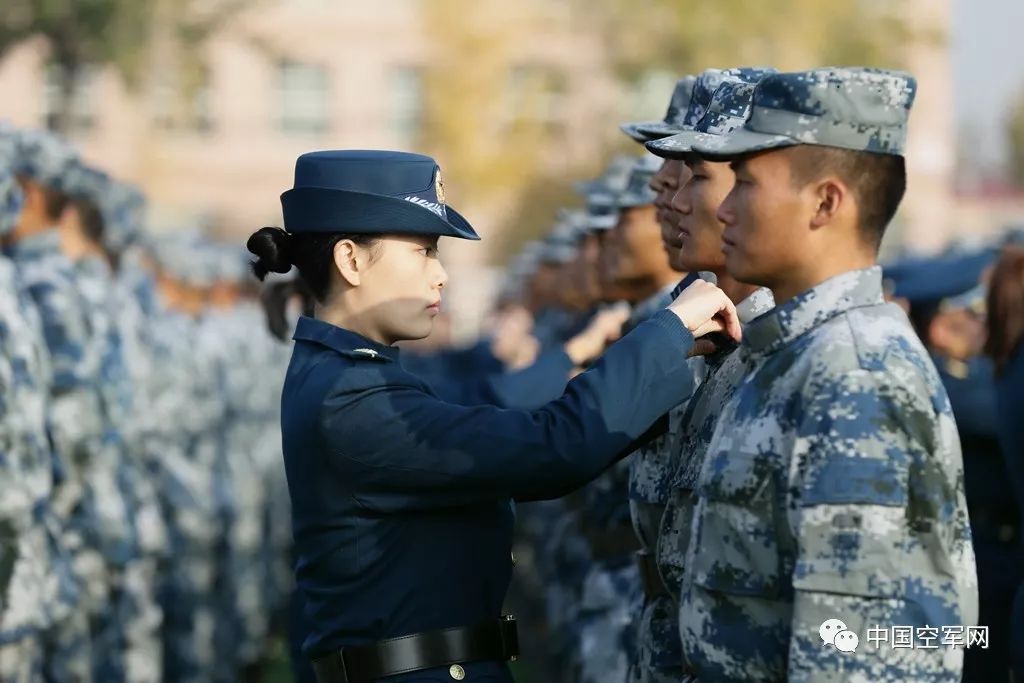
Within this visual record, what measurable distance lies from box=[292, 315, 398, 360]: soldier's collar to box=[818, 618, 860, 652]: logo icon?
1488 millimetres

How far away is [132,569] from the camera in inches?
380

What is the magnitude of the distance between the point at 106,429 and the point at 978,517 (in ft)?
13.3

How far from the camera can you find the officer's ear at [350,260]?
4254mm

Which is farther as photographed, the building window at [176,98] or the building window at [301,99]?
the building window at [301,99]

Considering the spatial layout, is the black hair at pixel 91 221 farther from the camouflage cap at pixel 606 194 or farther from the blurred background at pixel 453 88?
the blurred background at pixel 453 88

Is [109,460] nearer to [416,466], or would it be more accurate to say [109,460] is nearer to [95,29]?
[416,466]

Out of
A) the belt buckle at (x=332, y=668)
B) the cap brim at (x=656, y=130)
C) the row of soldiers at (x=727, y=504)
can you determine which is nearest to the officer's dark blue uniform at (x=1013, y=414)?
the row of soldiers at (x=727, y=504)

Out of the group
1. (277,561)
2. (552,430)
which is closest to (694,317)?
(552,430)

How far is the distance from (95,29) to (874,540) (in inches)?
984

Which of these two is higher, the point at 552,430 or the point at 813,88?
the point at 813,88

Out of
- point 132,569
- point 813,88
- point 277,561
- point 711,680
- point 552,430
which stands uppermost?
point 813,88

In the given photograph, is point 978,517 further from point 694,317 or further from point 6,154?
point 6,154

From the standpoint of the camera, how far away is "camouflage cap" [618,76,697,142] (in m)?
4.72

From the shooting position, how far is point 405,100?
47375 millimetres
